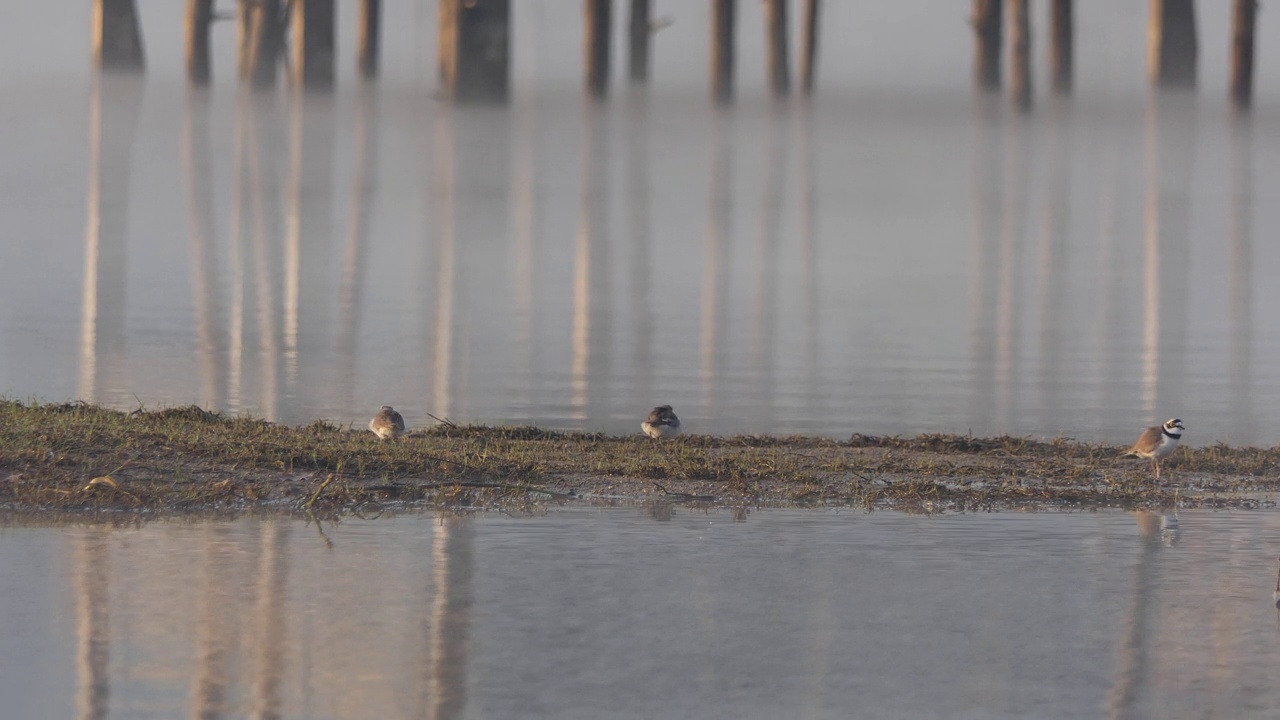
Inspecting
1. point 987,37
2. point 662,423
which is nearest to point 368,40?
point 987,37

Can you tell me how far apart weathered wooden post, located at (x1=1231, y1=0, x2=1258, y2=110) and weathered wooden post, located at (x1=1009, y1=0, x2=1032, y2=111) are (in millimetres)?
3539

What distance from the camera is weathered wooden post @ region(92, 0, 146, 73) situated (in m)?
45.3

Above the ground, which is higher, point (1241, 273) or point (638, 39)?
point (638, 39)

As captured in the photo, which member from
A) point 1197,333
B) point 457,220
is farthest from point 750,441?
point 457,220

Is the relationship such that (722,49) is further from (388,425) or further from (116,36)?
(388,425)

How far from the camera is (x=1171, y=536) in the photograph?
8.76 metres

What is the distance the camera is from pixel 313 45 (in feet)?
142

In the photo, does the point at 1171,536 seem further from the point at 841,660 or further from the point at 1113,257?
the point at 1113,257

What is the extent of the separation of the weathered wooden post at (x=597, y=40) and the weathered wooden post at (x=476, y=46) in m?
1.41

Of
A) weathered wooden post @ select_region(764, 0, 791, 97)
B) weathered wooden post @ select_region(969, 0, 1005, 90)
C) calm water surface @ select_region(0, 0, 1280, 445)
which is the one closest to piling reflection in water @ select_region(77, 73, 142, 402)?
calm water surface @ select_region(0, 0, 1280, 445)

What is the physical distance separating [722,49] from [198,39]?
10.7 metres

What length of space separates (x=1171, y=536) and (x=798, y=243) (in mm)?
18004

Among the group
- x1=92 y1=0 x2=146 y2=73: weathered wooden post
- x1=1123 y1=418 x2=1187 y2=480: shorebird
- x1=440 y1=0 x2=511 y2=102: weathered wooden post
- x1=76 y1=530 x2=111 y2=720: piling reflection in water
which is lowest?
x1=76 y1=530 x2=111 y2=720: piling reflection in water

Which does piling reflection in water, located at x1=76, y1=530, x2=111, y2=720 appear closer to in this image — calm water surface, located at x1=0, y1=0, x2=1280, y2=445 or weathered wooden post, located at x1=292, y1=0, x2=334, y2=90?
calm water surface, located at x1=0, y1=0, x2=1280, y2=445
